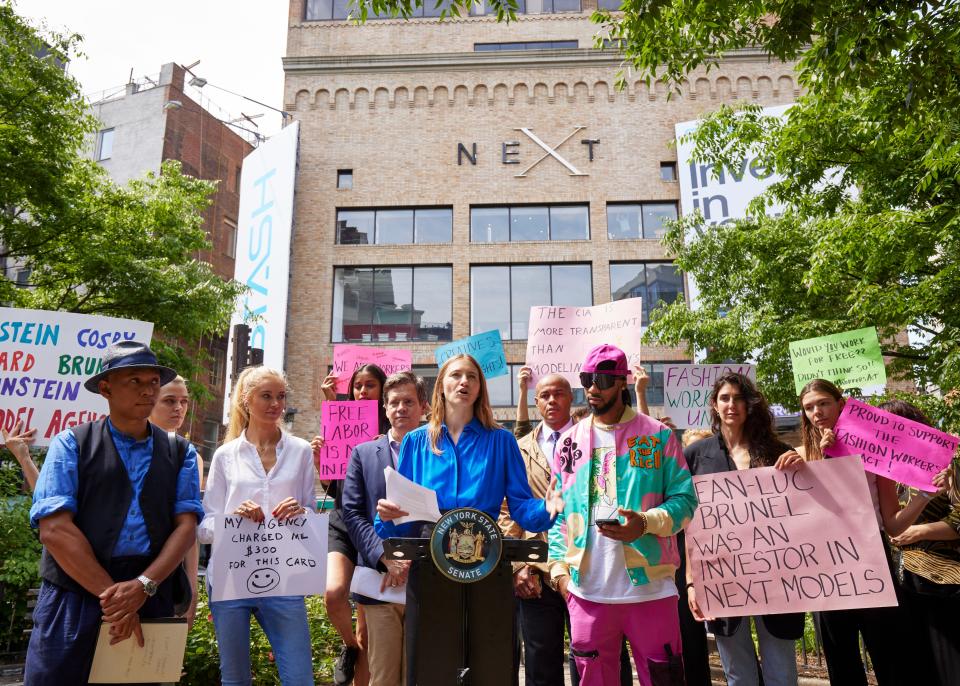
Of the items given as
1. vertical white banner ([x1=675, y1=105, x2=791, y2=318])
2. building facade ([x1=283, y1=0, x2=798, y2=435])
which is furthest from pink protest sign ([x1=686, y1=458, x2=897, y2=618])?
building facade ([x1=283, y1=0, x2=798, y2=435])

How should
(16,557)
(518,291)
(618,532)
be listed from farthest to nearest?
(518,291)
(16,557)
(618,532)

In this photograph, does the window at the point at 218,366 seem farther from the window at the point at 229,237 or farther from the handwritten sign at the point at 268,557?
the handwritten sign at the point at 268,557

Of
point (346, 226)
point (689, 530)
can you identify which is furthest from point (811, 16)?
point (346, 226)

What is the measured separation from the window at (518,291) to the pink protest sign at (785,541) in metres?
21.8

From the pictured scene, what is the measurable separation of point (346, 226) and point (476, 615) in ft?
84.2

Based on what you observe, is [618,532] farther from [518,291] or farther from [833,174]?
[518,291]

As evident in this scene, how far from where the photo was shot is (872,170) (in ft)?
32.1

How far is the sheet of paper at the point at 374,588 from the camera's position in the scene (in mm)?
4203

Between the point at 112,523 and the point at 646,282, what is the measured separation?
2463 centimetres

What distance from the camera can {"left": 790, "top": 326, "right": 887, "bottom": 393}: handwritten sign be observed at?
21.4 ft

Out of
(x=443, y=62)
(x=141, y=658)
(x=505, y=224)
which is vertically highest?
(x=443, y=62)

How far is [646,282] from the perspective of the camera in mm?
26484

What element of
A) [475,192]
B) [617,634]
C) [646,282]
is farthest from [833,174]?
[475,192]

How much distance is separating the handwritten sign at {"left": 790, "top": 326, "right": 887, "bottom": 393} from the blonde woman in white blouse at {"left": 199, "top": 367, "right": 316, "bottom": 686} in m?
4.61
